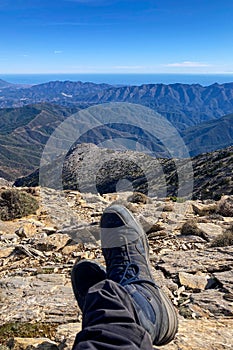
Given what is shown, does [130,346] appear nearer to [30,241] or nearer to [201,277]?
[201,277]

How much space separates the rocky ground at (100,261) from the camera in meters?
4.66

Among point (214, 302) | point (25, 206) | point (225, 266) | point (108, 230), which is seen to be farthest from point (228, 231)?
point (25, 206)

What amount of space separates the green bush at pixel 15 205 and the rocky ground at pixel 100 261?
0.49 meters

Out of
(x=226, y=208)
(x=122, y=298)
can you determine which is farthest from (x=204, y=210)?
(x=122, y=298)

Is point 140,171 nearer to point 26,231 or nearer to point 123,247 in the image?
point 26,231

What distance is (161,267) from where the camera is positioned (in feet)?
23.2

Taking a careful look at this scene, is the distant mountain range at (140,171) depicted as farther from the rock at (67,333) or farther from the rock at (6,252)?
the rock at (67,333)

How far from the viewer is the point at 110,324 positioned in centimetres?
285

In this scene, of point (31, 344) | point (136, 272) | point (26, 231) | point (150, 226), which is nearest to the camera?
point (31, 344)

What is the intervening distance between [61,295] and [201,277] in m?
2.55

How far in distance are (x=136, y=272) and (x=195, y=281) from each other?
2171 mm

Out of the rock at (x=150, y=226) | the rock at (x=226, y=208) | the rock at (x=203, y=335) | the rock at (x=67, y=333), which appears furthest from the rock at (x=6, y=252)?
the rock at (x=226, y=208)

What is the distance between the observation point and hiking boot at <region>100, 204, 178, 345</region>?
139 inches

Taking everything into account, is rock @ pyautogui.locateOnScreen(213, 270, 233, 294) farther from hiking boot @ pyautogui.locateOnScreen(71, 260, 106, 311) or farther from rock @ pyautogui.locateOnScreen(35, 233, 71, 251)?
rock @ pyautogui.locateOnScreen(35, 233, 71, 251)
